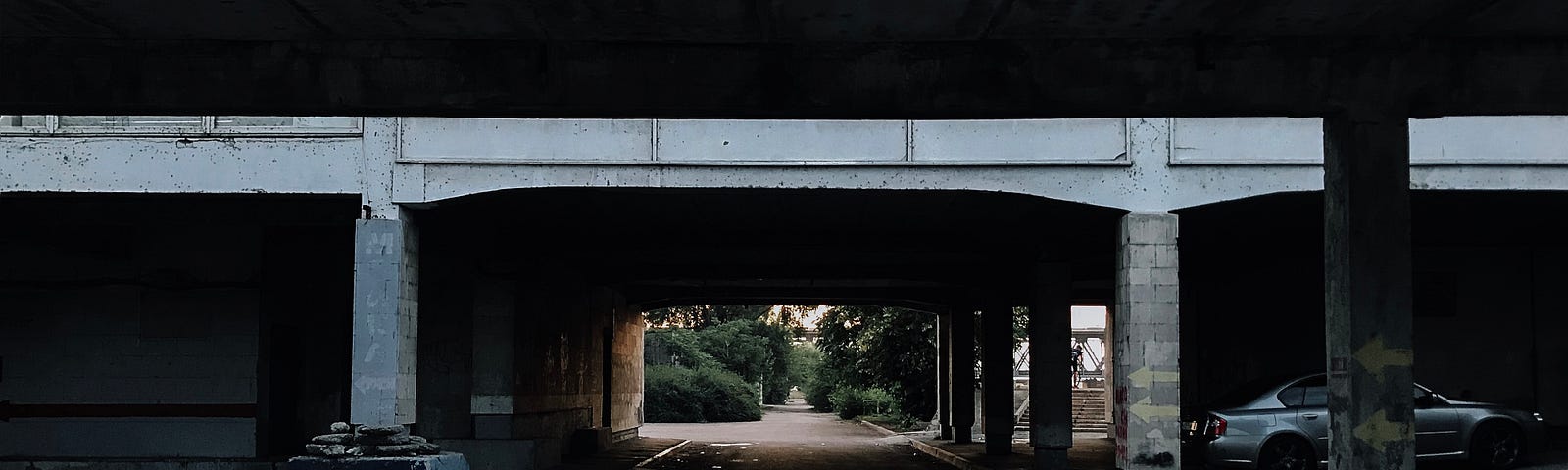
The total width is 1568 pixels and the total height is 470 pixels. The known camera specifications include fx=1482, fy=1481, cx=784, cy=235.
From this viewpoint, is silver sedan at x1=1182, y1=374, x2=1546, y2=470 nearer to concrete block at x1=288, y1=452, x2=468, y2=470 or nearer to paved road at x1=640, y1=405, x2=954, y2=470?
paved road at x1=640, y1=405, x2=954, y2=470

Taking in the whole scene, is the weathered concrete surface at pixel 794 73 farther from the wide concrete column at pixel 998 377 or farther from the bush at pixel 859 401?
the bush at pixel 859 401

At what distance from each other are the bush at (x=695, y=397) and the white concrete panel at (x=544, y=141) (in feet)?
114

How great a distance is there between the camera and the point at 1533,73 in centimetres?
1152

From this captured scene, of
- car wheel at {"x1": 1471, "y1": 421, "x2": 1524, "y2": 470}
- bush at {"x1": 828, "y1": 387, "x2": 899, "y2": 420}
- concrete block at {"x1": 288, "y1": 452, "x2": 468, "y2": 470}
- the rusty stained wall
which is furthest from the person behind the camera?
bush at {"x1": 828, "y1": 387, "x2": 899, "y2": 420}

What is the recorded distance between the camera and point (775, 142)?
19203 millimetres

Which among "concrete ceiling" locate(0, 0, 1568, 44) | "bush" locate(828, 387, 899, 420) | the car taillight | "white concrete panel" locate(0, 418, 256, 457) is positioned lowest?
"bush" locate(828, 387, 899, 420)

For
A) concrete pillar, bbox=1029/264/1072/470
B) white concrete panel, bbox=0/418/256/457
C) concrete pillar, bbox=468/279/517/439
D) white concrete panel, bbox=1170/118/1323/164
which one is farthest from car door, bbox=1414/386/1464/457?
white concrete panel, bbox=0/418/256/457

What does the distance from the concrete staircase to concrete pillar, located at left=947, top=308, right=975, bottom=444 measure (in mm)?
7804

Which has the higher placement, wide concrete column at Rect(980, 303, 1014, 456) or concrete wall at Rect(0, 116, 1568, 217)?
concrete wall at Rect(0, 116, 1568, 217)

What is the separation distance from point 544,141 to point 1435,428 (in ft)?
40.8

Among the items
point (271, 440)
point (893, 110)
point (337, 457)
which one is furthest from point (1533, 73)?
point (271, 440)

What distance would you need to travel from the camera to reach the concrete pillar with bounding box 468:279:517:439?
2420 centimetres

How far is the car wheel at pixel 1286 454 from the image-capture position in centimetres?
1947

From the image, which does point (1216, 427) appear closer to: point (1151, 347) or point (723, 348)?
point (1151, 347)
